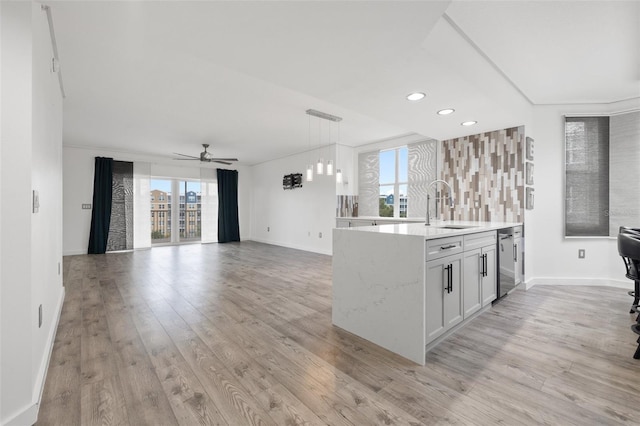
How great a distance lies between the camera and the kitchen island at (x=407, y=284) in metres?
2.04

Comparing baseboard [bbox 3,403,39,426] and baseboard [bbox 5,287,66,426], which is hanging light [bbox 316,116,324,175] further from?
baseboard [bbox 3,403,39,426]

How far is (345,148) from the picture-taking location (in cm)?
681

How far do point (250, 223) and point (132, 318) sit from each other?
7028 mm

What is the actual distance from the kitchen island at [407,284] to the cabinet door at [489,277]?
0.11 meters

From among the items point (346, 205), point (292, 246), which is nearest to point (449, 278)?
point (346, 205)

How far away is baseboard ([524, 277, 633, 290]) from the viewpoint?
3794mm

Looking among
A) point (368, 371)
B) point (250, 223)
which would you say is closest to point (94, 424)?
point (368, 371)

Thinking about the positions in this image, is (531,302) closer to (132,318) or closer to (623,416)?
(623,416)

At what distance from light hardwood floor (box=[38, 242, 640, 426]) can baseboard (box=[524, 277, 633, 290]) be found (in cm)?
51

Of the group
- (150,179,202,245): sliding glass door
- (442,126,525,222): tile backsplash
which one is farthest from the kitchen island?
(150,179,202,245): sliding glass door

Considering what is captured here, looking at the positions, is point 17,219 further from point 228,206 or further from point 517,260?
point 228,206

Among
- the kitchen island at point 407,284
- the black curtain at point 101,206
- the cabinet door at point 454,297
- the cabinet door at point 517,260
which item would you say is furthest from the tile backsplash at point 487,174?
the black curtain at point 101,206

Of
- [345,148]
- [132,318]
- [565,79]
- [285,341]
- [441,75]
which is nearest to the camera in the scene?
[285,341]

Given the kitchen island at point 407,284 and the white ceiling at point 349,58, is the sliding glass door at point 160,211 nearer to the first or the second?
the white ceiling at point 349,58
